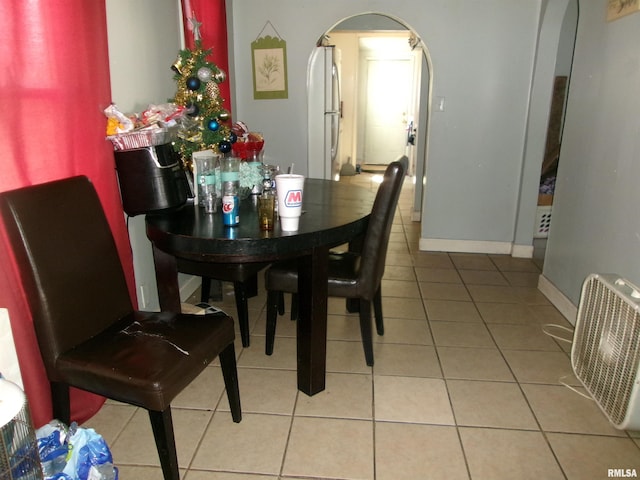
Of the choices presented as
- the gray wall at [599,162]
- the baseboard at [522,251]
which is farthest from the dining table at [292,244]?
the baseboard at [522,251]

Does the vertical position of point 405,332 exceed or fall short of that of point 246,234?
it falls short

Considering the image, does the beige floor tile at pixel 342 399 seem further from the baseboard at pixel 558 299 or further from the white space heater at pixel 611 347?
the baseboard at pixel 558 299

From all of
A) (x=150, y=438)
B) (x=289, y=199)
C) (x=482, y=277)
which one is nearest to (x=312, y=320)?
(x=289, y=199)

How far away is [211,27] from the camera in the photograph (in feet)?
9.68

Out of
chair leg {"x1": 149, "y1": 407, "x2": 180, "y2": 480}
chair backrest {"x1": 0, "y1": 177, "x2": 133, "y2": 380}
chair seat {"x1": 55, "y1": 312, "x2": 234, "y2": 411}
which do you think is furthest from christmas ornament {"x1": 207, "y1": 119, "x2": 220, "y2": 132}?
chair leg {"x1": 149, "y1": 407, "x2": 180, "y2": 480}

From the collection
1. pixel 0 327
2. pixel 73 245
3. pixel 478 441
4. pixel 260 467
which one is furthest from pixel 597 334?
pixel 0 327

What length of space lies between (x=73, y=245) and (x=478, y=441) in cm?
158

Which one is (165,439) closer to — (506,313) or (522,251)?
(506,313)

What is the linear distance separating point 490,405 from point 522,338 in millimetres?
693

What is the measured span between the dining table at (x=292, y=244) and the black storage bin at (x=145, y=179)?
54 mm

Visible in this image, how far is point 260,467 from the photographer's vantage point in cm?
159

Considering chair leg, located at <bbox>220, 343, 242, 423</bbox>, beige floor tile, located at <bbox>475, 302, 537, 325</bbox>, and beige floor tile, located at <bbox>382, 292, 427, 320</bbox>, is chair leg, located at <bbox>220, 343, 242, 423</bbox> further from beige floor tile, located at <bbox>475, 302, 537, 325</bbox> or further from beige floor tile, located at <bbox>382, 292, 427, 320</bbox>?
beige floor tile, located at <bbox>475, 302, 537, 325</bbox>

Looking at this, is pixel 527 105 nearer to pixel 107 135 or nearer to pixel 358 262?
pixel 358 262

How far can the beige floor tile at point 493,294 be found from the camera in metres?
2.97
